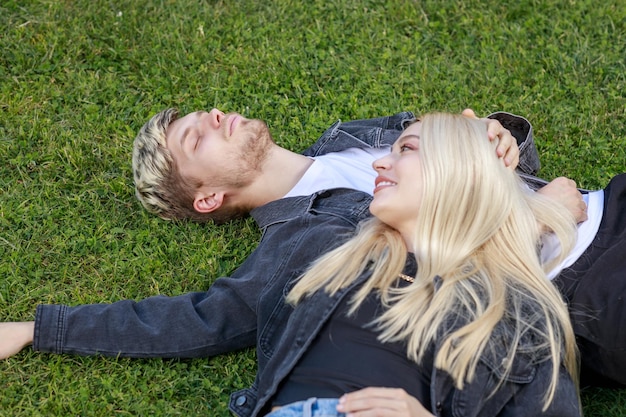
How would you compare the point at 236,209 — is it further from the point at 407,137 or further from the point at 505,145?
the point at 505,145

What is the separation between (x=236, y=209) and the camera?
14.7 feet

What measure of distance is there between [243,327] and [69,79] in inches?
91.3

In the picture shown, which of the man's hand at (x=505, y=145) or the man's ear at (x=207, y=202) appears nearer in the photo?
the man's hand at (x=505, y=145)

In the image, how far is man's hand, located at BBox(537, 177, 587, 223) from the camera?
3725 millimetres

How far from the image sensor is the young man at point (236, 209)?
378 centimetres

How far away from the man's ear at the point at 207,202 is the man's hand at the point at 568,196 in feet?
5.61

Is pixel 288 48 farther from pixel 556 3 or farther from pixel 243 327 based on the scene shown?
pixel 243 327

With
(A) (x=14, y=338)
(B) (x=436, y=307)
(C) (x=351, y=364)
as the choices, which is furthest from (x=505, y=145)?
(A) (x=14, y=338)

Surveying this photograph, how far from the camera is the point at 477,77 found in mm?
5184

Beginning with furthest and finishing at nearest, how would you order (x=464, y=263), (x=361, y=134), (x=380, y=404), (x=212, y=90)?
(x=212, y=90) < (x=361, y=134) < (x=464, y=263) < (x=380, y=404)

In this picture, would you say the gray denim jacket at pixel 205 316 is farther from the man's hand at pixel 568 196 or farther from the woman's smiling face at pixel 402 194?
the man's hand at pixel 568 196

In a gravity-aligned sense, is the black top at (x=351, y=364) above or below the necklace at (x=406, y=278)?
below

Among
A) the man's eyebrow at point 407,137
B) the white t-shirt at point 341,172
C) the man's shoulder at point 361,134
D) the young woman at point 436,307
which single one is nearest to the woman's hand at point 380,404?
the young woman at point 436,307

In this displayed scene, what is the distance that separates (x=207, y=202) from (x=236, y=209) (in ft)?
0.55
